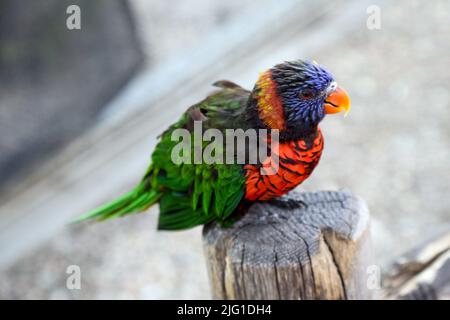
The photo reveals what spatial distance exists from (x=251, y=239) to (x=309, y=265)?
24 centimetres

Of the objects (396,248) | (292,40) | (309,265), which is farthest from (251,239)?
(292,40)

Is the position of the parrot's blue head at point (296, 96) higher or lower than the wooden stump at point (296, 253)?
higher

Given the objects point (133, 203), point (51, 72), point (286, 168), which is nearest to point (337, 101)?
point (286, 168)

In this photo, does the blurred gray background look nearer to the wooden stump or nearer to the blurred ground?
the blurred ground

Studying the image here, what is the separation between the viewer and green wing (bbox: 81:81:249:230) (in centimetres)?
228

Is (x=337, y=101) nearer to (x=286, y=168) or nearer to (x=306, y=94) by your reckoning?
(x=306, y=94)

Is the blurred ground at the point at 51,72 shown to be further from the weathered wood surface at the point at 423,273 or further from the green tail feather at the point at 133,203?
the weathered wood surface at the point at 423,273

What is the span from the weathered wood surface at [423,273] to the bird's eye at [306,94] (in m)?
1.01

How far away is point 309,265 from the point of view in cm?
220

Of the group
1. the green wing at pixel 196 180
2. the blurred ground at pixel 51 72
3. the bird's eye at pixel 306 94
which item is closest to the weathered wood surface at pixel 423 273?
the green wing at pixel 196 180

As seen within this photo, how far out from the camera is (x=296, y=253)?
221cm

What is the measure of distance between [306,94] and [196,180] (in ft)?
1.78

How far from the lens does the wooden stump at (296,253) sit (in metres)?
2.21

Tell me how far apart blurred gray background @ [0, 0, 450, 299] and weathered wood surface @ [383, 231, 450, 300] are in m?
1.36
